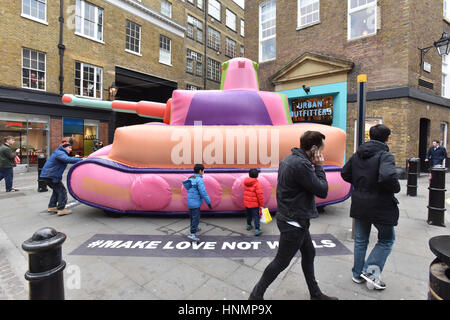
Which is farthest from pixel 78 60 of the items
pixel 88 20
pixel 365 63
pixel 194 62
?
pixel 365 63

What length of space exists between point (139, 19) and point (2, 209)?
1520 centimetres

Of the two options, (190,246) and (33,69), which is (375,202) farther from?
(33,69)

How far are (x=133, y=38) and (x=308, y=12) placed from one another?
1123 centimetres

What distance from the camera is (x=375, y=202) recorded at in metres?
2.47

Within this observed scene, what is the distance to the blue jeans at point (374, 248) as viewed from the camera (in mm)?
2500

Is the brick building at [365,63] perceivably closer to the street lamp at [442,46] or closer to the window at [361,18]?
the window at [361,18]

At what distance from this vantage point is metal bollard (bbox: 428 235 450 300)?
154 cm

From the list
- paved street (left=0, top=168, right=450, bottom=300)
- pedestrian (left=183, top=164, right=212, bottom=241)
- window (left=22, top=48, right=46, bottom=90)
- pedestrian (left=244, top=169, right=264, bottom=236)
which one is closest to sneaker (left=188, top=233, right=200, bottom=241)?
pedestrian (left=183, top=164, right=212, bottom=241)

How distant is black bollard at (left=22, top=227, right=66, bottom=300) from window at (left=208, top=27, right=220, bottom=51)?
83.5 feet

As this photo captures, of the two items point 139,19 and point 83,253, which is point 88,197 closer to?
point 83,253

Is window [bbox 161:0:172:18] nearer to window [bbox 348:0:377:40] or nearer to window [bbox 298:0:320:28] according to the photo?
window [bbox 298:0:320:28]

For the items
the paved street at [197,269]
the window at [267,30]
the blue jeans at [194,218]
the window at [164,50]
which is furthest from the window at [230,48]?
the blue jeans at [194,218]

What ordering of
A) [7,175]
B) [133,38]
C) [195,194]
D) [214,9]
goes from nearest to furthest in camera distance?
[195,194] < [7,175] < [133,38] < [214,9]

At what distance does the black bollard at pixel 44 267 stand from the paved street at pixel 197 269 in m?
0.77
